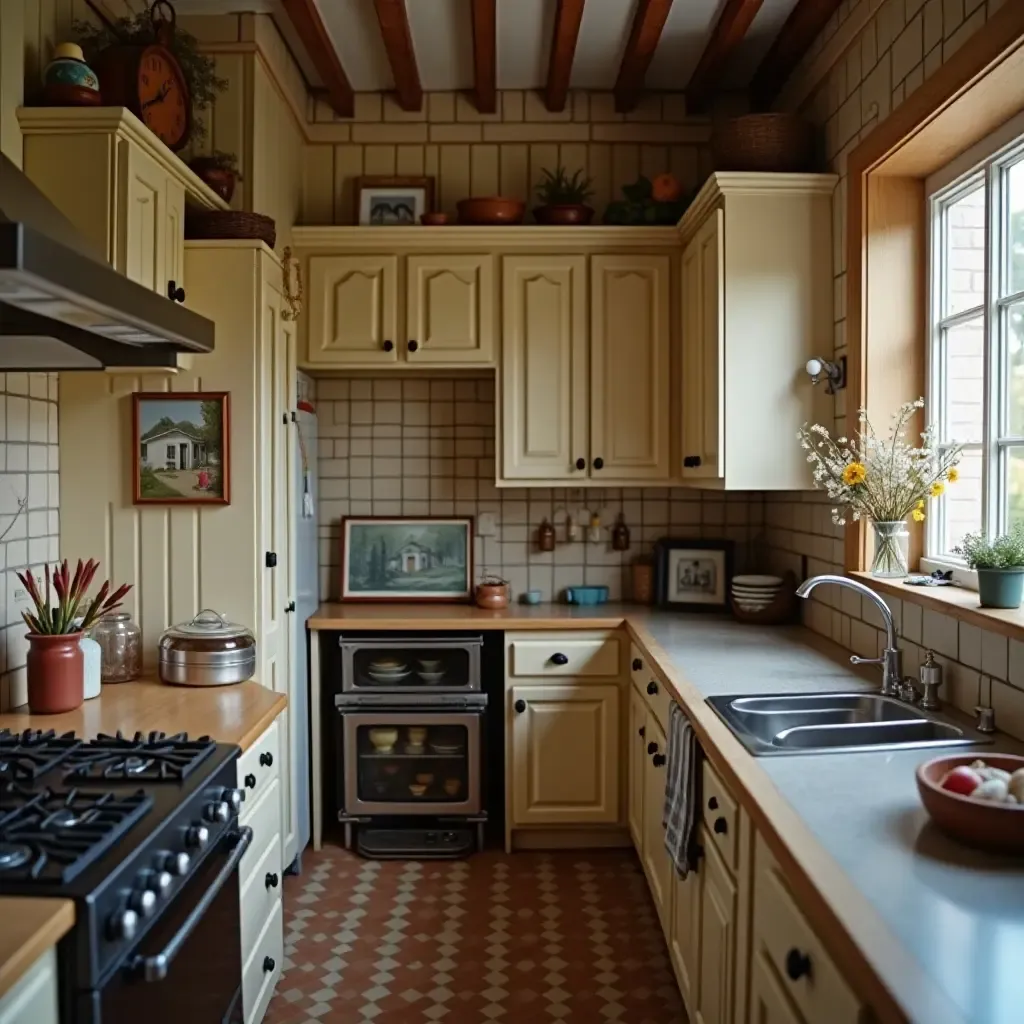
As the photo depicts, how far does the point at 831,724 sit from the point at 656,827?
817 millimetres

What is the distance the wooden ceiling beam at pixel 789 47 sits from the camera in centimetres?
299

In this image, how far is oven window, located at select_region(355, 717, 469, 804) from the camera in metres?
3.51

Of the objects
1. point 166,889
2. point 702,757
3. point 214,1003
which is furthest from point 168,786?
point 702,757

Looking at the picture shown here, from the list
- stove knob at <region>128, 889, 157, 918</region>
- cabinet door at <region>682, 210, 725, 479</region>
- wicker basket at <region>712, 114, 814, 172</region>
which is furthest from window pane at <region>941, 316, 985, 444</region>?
stove knob at <region>128, 889, 157, 918</region>

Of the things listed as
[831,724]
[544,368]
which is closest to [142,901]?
[831,724]

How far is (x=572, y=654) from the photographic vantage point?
11.2 ft

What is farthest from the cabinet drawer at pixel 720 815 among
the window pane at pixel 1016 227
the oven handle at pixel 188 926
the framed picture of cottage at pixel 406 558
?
the framed picture of cottage at pixel 406 558

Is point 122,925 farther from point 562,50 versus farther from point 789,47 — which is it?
point 789,47

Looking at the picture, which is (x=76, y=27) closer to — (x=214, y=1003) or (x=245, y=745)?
(x=245, y=745)

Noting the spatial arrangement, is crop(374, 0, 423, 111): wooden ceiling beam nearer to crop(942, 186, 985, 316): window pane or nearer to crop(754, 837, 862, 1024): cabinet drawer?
crop(942, 186, 985, 316): window pane

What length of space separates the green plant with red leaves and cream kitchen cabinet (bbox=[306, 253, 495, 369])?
143 centimetres

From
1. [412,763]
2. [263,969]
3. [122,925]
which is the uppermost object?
[122,925]

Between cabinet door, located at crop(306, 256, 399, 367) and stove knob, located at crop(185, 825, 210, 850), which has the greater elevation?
cabinet door, located at crop(306, 256, 399, 367)

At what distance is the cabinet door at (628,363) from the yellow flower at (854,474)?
3.74 ft
